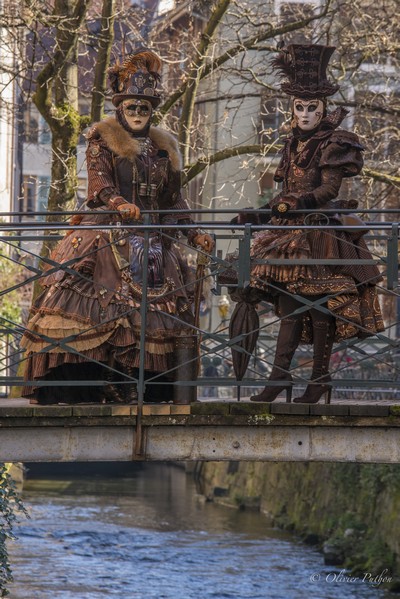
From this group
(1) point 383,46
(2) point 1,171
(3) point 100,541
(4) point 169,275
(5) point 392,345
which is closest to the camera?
(5) point 392,345

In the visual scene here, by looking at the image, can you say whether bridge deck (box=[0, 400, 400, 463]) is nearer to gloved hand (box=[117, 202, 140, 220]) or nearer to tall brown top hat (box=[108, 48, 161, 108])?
gloved hand (box=[117, 202, 140, 220])

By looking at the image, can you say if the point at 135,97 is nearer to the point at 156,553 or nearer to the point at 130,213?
the point at 130,213

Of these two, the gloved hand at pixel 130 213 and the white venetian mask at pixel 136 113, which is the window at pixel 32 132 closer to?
the white venetian mask at pixel 136 113

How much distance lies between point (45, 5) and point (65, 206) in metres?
2.21

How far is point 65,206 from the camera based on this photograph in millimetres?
17469

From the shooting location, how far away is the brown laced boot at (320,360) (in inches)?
409

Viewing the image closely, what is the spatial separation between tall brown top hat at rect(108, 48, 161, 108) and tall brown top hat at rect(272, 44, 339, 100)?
0.85 m

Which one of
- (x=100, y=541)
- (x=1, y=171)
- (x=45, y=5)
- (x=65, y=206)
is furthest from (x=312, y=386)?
(x=1, y=171)

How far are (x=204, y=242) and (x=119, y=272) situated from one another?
0.60m

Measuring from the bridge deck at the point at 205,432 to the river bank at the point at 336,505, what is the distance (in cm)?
1006

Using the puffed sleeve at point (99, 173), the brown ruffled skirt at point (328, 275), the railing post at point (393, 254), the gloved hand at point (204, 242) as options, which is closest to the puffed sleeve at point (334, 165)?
the brown ruffled skirt at point (328, 275)

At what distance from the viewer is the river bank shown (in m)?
21.2

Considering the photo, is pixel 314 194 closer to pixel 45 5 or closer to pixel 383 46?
pixel 45 5

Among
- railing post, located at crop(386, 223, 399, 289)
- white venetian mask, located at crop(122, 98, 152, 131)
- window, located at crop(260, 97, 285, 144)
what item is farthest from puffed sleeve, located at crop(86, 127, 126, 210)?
window, located at crop(260, 97, 285, 144)
